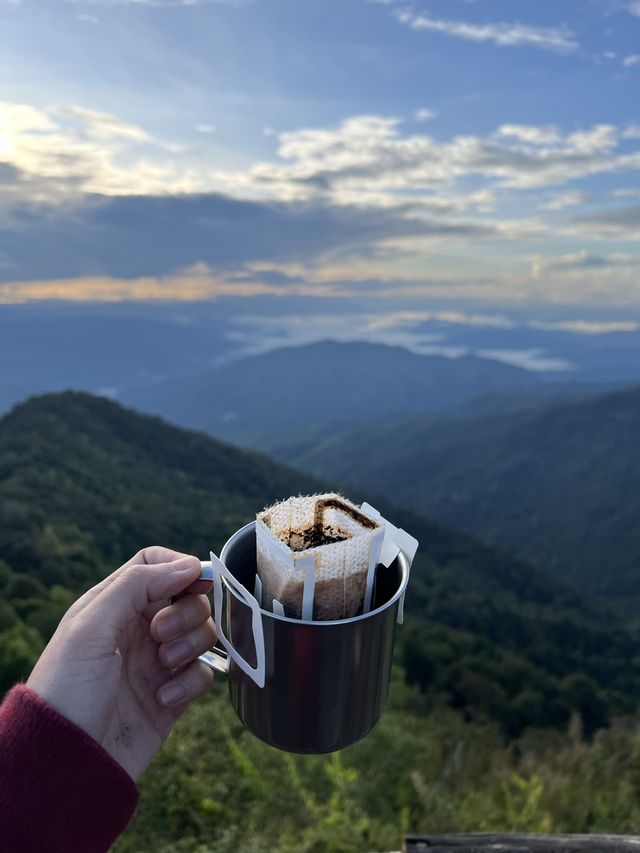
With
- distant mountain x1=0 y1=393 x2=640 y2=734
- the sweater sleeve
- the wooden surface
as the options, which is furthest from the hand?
distant mountain x1=0 y1=393 x2=640 y2=734

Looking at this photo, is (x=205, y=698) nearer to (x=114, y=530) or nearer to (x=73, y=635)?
(x=73, y=635)

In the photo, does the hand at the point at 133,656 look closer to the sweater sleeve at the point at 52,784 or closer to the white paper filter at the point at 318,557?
the sweater sleeve at the point at 52,784

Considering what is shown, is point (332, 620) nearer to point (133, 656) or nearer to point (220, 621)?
point (220, 621)

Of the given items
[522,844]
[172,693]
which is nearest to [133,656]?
[172,693]

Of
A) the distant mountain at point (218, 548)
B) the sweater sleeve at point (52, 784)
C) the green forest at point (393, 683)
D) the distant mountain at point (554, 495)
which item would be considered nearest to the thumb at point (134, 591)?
the sweater sleeve at point (52, 784)

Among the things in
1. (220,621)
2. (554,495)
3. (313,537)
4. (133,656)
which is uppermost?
(313,537)

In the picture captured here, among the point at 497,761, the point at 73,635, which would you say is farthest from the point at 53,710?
the point at 497,761

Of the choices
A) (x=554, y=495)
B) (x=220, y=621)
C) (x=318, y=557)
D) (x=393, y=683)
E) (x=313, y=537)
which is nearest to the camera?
(x=318, y=557)

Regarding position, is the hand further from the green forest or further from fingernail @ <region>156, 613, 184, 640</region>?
the green forest
